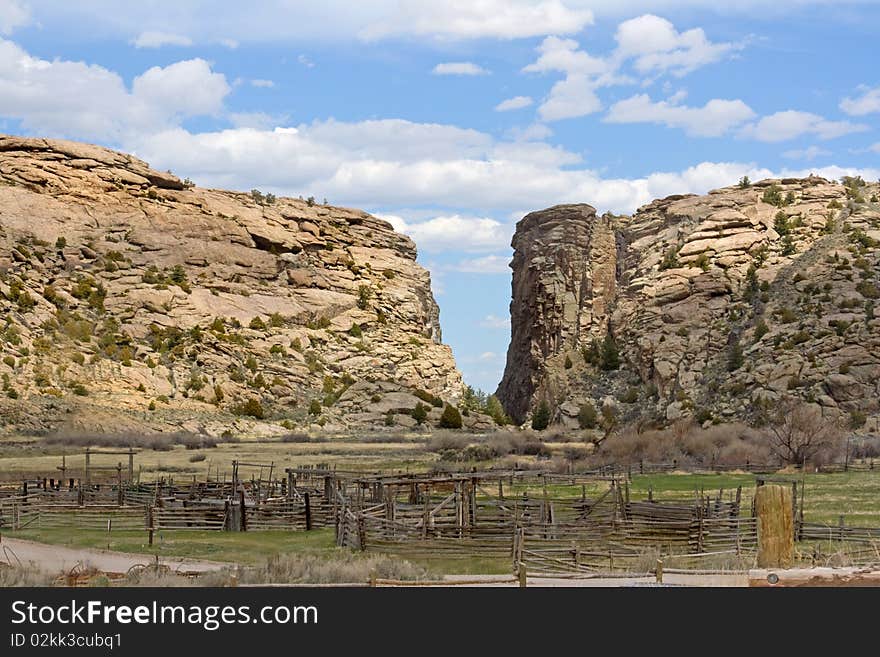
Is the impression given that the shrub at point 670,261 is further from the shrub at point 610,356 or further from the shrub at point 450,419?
the shrub at point 450,419

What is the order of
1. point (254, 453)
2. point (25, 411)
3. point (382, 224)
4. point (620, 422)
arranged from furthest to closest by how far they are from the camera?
point (382, 224), point (620, 422), point (25, 411), point (254, 453)

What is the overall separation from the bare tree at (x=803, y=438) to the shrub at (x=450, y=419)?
25720 mm

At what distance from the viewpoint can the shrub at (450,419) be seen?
73.2 metres

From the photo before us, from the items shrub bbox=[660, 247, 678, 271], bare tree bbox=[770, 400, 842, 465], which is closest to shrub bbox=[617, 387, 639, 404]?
shrub bbox=[660, 247, 678, 271]

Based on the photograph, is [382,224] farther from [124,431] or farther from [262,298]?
[124,431]

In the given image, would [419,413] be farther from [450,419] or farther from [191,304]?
[191,304]

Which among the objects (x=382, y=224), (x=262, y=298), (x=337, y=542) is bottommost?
(x=337, y=542)

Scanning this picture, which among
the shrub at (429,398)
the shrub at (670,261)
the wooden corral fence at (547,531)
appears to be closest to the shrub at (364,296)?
the shrub at (429,398)

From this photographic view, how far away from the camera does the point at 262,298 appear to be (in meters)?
85.2

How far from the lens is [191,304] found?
263 feet

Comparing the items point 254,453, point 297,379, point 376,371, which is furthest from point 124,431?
point 376,371

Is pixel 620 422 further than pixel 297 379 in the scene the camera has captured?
No

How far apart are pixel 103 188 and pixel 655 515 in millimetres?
65604
